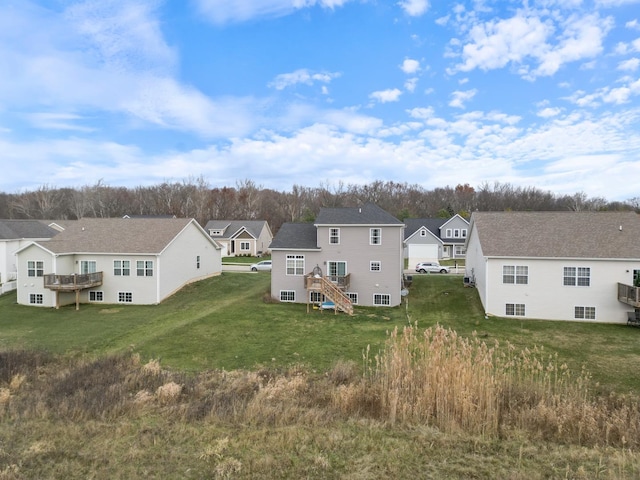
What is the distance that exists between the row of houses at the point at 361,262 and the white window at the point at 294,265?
0.07 metres

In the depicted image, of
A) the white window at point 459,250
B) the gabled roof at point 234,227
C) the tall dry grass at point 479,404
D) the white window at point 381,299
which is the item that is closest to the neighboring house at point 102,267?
the white window at point 381,299

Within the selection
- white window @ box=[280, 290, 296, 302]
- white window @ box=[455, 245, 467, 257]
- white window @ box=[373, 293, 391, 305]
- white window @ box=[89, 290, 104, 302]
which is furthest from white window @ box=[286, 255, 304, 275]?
white window @ box=[455, 245, 467, 257]

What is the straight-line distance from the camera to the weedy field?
7.26 m

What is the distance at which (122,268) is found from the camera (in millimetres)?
27109

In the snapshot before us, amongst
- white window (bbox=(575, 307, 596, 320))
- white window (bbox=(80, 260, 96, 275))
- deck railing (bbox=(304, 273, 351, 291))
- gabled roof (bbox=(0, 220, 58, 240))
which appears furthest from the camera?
gabled roof (bbox=(0, 220, 58, 240))

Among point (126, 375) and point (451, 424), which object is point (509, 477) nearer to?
point (451, 424)

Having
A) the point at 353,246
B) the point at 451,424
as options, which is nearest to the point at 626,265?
the point at 353,246

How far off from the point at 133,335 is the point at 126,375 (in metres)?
6.87

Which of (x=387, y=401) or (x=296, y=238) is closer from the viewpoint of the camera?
(x=387, y=401)

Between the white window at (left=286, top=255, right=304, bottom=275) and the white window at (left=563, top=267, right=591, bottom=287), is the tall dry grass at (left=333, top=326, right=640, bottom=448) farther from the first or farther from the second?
the white window at (left=286, top=255, right=304, bottom=275)

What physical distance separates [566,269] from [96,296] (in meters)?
30.6

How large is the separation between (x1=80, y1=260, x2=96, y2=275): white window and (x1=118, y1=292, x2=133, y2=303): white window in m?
2.74

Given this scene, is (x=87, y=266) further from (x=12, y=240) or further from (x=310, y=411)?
(x=310, y=411)

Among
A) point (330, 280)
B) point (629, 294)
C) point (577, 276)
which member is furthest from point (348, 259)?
point (629, 294)
